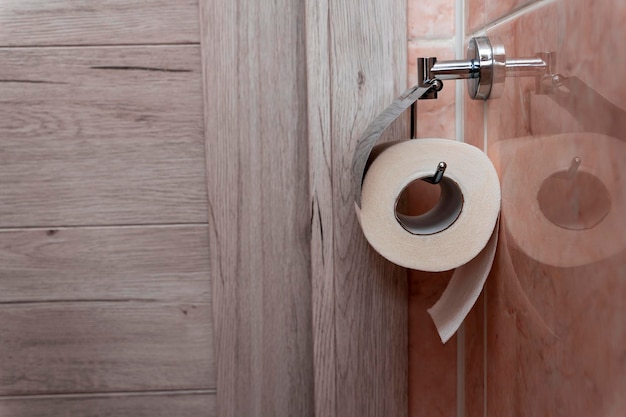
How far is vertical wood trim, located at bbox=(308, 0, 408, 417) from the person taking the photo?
2.54 feet

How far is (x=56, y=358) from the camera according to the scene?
0.88 m

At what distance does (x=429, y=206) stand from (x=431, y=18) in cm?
24

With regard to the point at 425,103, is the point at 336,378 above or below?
below

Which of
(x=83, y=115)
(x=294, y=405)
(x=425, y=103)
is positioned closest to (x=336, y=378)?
(x=294, y=405)

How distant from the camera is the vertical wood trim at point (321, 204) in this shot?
0.78 m

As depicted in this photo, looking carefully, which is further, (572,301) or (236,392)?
(236,392)

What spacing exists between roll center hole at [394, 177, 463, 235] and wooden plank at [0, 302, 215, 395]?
317 millimetres

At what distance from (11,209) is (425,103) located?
0.58 meters

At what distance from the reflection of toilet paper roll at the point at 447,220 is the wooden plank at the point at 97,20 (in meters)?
0.37

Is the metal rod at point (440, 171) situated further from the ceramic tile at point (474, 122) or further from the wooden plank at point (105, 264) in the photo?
the wooden plank at point (105, 264)

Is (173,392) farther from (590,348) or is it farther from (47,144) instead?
(590,348)

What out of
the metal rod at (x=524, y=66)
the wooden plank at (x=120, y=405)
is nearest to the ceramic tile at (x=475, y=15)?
the metal rod at (x=524, y=66)

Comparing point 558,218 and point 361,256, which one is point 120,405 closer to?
point 361,256

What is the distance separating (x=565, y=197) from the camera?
1.50ft
